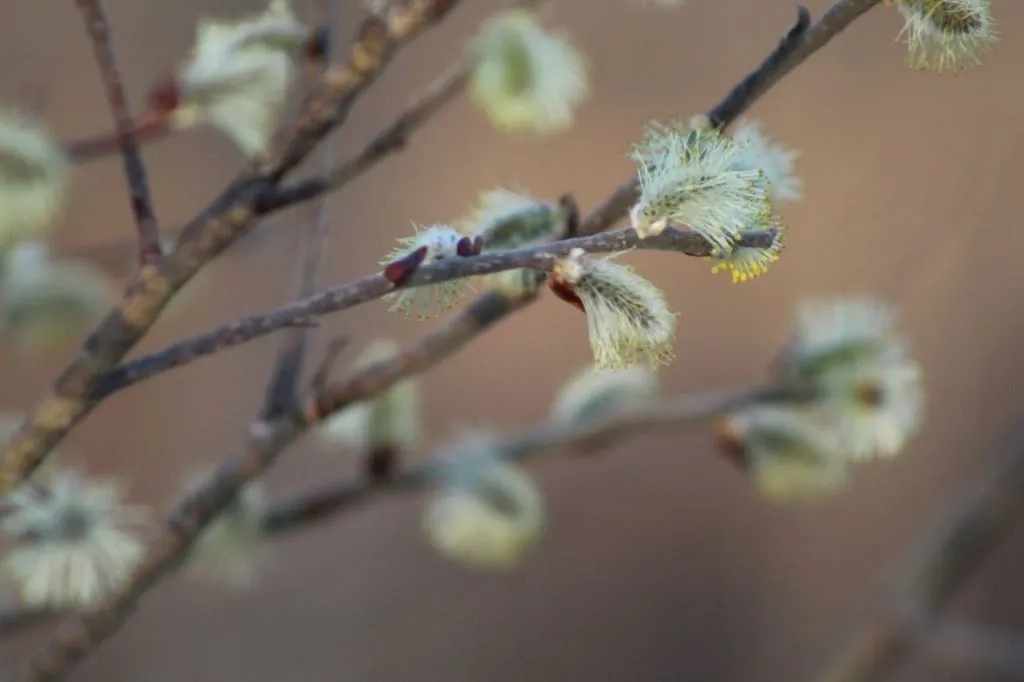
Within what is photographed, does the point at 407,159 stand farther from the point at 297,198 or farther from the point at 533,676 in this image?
the point at 297,198

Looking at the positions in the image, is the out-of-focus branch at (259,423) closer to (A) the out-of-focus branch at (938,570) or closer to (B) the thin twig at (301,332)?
(B) the thin twig at (301,332)

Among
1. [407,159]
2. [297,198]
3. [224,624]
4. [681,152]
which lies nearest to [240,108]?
[297,198]

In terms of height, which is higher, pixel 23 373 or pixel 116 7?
pixel 116 7

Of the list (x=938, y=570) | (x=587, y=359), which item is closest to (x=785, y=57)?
(x=938, y=570)

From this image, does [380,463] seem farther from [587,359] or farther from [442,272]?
[587,359]

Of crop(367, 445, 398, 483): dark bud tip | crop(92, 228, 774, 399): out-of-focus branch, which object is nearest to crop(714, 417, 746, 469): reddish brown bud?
crop(367, 445, 398, 483): dark bud tip

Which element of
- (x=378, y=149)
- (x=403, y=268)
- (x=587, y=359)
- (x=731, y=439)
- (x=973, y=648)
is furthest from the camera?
(x=587, y=359)
